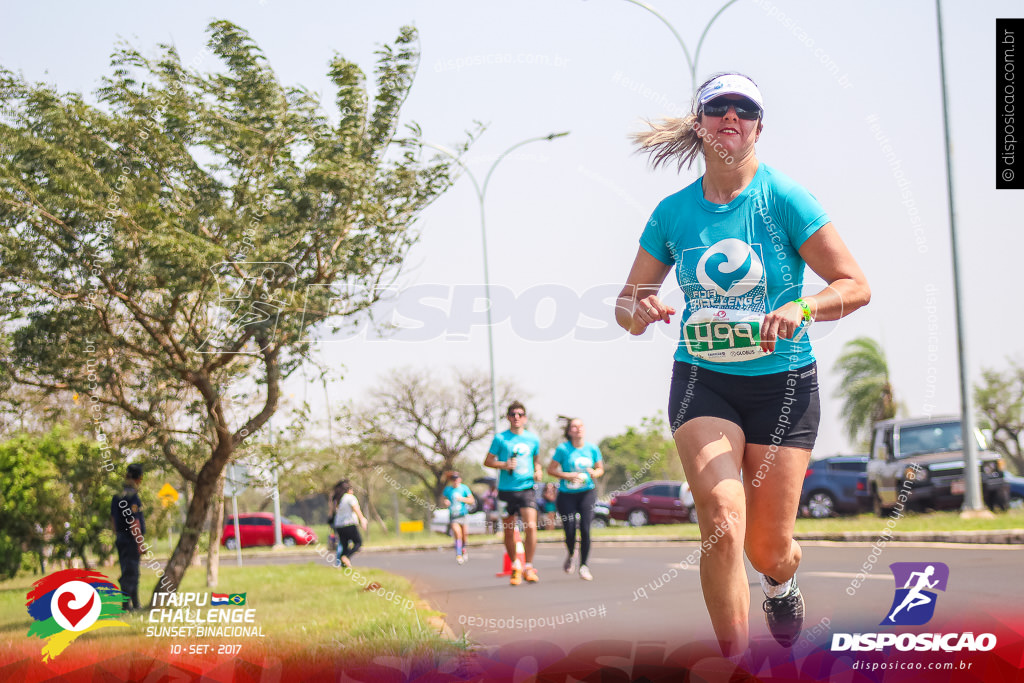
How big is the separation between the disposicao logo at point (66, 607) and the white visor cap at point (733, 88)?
3.74m

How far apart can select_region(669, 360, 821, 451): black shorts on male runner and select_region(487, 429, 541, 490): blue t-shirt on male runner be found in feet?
20.9

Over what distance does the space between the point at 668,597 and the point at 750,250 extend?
17.2ft

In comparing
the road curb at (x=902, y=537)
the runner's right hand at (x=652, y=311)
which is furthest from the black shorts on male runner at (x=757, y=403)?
the road curb at (x=902, y=537)

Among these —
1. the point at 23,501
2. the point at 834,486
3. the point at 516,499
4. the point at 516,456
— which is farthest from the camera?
the point at 834,486

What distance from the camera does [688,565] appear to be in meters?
11.5

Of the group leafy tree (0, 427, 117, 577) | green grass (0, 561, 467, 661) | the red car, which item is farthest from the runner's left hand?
the red car

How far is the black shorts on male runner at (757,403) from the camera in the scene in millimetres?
3525

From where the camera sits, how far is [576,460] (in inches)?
393

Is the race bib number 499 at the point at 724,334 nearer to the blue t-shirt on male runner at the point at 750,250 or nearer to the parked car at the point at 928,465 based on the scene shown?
the blue t-shirt on male runner at the point at 750,250

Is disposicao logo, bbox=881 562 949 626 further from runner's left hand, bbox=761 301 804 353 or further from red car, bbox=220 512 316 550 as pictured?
red car, bbox=220 512 316 550

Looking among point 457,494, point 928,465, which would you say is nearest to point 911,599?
point 457,494

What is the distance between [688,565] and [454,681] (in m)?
8.29

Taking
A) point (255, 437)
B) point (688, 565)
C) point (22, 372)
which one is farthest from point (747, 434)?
point (688, 565)

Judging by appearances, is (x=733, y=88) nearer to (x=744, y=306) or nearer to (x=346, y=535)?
(x=744, y=306)
